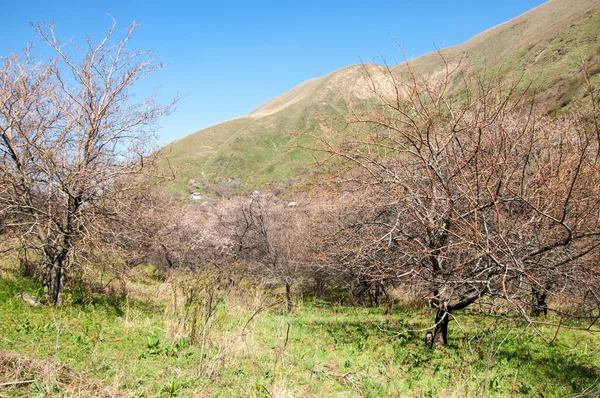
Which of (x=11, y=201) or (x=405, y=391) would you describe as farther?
(x=11, y=201)

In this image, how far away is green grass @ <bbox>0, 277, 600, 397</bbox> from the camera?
370cm

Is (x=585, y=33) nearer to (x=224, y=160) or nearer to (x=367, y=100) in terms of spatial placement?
(x=367, y=100)

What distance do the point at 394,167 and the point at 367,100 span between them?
1214 millimetres

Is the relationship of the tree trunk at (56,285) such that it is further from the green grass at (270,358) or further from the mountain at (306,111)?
the mountain at (306,111)

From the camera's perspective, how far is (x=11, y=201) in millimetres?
6051

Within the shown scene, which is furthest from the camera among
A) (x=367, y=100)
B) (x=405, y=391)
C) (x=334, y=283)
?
(x=334, y=283)

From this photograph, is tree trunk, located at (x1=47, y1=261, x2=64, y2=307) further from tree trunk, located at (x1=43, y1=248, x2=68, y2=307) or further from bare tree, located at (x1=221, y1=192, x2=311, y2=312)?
bare tree, located at (x1=221, y1=192, x2=311, y2=312)

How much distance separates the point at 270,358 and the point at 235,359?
64cm

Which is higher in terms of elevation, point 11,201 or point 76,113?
point 76,113

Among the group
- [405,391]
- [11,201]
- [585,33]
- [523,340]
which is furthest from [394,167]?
[585,33]

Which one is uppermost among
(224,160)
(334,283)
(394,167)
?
(224,160)

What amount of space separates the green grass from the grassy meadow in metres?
0.02

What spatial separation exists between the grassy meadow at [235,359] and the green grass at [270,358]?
19mm

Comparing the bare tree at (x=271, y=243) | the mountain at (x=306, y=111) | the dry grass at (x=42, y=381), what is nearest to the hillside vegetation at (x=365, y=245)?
the dry grass at (x=42, y=381)
